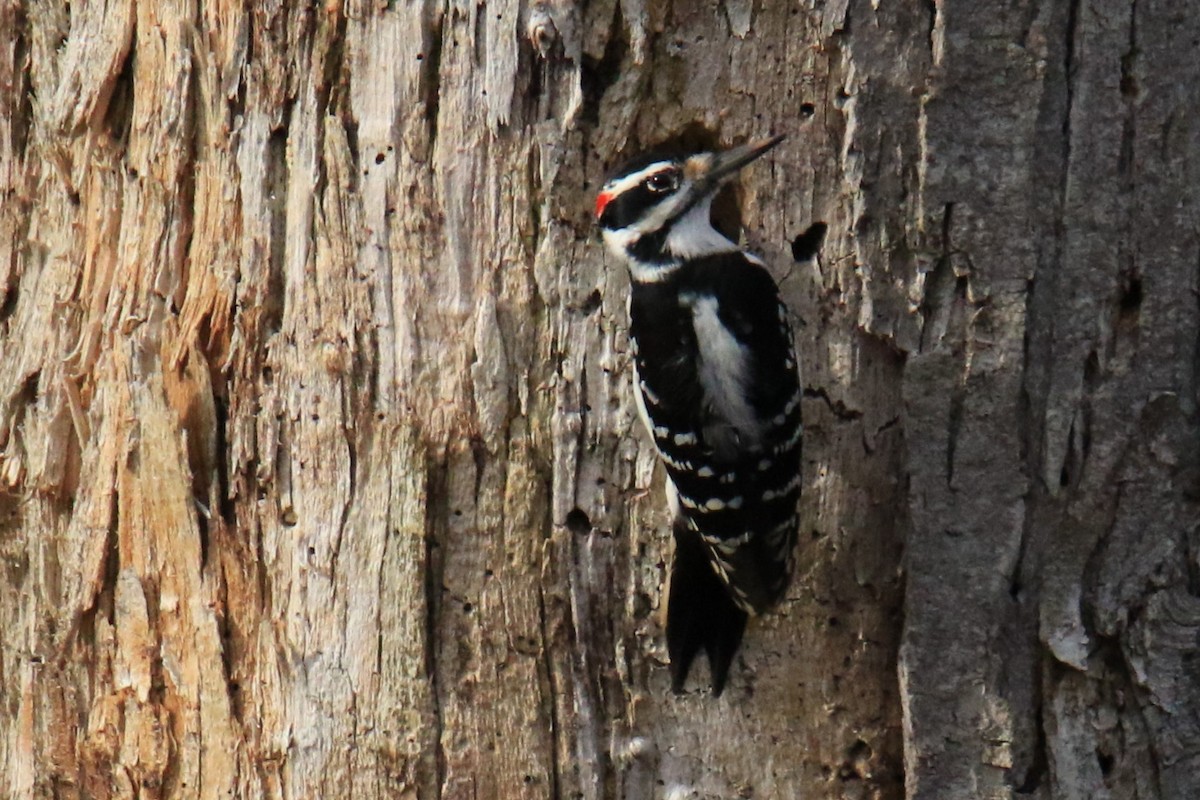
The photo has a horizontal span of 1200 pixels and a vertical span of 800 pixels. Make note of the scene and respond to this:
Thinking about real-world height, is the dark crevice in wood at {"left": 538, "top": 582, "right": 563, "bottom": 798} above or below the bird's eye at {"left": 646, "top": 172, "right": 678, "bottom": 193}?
below

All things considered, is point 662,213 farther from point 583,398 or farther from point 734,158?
point 583,398

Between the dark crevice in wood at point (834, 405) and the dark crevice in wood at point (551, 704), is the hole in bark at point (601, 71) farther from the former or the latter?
the dark crevice in wood at point (551, 704)

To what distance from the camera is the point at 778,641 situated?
142 inches

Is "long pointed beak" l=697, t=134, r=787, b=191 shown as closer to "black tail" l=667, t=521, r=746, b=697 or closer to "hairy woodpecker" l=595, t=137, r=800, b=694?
"hairy woodpecker" l=595, t=137, r=800, b=694

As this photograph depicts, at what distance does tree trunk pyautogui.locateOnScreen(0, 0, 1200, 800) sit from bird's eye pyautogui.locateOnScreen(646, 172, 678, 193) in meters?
0.09

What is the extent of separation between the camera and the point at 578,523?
3.56 m

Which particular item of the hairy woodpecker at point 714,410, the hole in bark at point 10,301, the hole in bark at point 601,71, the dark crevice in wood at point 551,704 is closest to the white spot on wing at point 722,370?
the hairy woodpecker at point 714,410

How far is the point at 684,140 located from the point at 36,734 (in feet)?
8.59

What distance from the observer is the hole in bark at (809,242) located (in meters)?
3.45

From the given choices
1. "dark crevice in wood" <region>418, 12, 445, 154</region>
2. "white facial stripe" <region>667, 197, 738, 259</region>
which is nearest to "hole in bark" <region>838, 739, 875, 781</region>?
"white facial stripe" <region>667, 197, 738, 259</region>

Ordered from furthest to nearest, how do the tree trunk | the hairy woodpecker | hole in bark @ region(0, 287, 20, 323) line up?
hole in bark @ region(0, 287, 20, 323)
the hairy woodpecker
the tree trunk

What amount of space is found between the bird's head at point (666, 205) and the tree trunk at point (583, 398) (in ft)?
0.25

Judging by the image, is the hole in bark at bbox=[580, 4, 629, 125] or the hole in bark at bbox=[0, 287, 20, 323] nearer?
the hole in bark at bbox=[580, 4, 629, 125]

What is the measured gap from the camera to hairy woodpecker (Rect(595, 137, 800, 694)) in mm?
3414
